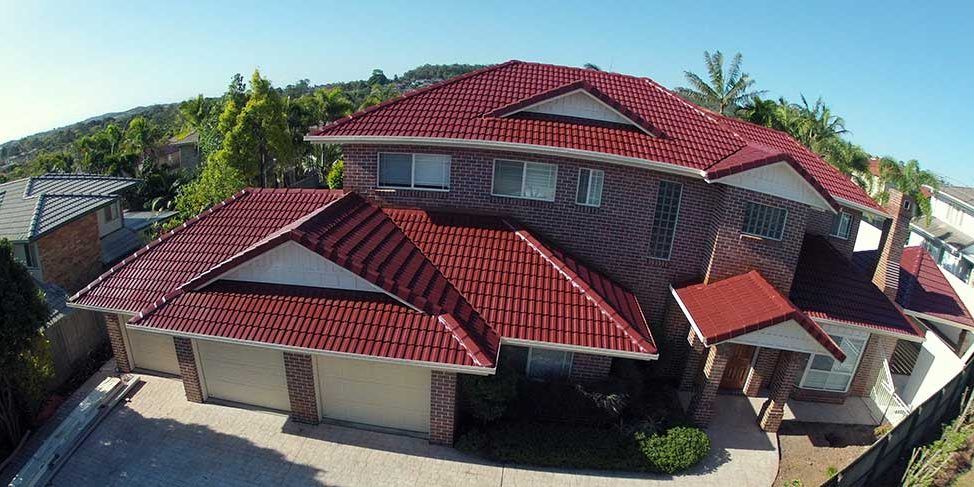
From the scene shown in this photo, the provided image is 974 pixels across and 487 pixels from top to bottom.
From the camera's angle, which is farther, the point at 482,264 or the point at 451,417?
the point at 482,264

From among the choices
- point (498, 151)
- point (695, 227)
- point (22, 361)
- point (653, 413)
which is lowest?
point (653, 413)

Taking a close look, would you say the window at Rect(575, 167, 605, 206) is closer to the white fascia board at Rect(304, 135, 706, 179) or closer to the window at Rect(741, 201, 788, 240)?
the white fascia board at Rect(304, 135, 706, 179)

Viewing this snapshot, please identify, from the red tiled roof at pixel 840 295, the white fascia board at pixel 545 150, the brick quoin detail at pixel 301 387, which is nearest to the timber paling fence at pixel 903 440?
the red tiled roof at pixel 840 295

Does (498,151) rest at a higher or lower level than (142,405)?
higher

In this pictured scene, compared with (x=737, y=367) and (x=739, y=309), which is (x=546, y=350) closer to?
(x=739, y=309)

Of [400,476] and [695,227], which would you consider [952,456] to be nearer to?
[695,227]

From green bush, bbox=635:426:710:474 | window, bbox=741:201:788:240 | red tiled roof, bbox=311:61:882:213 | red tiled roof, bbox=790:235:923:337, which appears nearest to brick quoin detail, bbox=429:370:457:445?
green bush, bbox=635:426:710:474

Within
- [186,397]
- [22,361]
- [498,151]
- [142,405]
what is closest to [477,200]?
[498,151]
